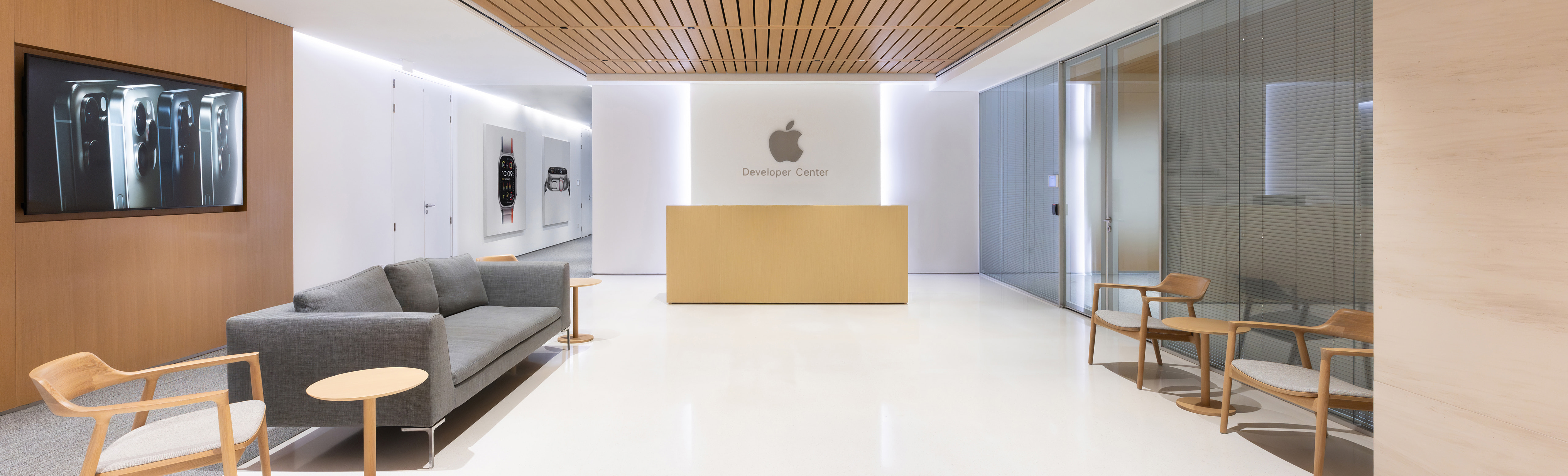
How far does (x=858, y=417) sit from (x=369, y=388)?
220 centimetres

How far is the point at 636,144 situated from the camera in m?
9.45

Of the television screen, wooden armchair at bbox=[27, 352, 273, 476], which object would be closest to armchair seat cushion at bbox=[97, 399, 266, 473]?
wooden armchair at bbox=[27, 352, 273, 476]

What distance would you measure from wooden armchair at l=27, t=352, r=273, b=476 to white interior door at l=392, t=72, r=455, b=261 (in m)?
5.04

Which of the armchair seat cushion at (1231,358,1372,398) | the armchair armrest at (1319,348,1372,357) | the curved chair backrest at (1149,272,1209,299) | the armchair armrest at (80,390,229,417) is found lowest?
the armchair seat cushion at (1231,358,1372,398)

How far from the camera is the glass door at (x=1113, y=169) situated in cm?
524

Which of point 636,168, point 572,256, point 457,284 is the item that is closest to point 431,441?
point 457,284

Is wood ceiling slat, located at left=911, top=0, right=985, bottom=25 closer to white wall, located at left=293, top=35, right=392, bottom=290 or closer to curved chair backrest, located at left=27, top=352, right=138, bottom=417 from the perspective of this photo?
curved chair backrest, located at left=27, top=352, right=138, bottom=417

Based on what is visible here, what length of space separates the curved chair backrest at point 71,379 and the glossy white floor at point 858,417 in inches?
31.2

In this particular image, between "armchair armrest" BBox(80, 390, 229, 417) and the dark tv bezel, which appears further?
the dark tv bezel

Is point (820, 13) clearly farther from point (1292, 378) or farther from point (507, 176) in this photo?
point (507, 176)

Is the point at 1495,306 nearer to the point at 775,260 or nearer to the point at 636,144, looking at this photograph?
the point at 775,260

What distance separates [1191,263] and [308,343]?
5274 millimetres

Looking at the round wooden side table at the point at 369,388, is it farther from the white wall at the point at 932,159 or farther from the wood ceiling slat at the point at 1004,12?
the white wall at the point at 932,159

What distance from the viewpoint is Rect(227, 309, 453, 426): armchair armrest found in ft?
9.22
